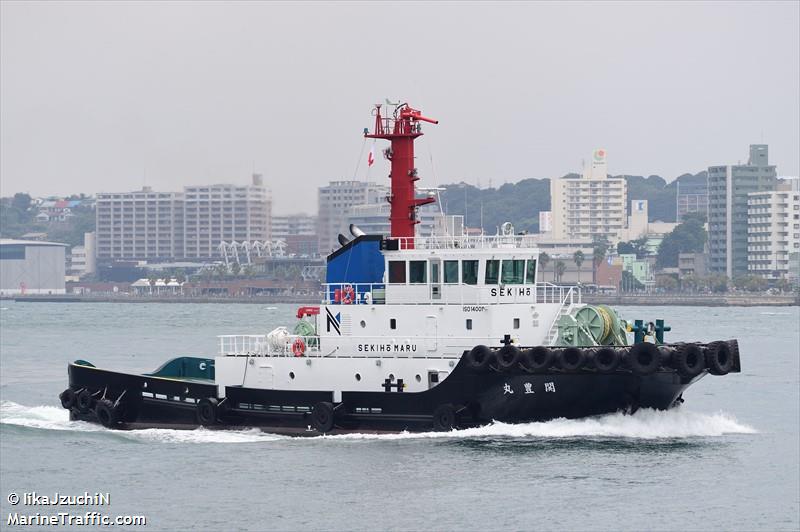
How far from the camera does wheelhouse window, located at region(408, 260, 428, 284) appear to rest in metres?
32.7

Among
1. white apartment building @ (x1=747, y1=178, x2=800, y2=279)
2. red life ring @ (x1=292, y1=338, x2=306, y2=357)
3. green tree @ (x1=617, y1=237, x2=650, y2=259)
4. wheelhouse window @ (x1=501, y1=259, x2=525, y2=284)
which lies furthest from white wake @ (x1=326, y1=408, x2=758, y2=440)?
green tree @ (x1=617, y1=237, x2=650, y2=259)

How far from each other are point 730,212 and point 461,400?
155 m

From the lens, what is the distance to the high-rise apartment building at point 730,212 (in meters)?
180

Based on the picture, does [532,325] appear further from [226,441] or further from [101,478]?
[101,478]

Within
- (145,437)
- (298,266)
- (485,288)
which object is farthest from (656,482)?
(298,266)

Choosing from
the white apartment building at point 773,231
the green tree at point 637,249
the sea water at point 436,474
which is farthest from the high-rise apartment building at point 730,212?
the sea water at point 436,474

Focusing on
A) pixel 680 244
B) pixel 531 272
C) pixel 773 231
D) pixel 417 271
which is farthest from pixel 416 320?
pixel 680 244

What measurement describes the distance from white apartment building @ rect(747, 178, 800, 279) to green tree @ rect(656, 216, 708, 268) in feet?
35.8

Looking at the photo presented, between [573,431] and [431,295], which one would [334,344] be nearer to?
[431,295]

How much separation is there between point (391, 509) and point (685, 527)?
16.9 feet

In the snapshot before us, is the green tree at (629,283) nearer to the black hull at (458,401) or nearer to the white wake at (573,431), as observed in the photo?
the white wake at (573,431)

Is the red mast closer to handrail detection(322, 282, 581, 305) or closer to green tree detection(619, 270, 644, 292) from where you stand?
handrail detection(322, 282, 581, 305)

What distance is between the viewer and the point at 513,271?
1275 inches

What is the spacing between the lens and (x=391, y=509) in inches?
1030
